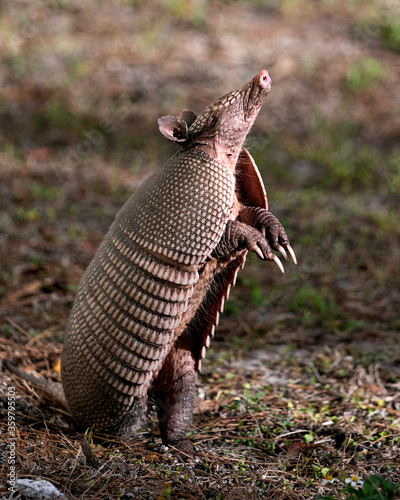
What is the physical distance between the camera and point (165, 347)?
11.2 feet

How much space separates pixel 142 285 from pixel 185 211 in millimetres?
451

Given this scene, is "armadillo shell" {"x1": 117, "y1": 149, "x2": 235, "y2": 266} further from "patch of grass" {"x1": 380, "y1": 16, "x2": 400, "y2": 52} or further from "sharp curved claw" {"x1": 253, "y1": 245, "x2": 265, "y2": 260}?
"patch of grass" {"x1": 380, "y1": 16, "x2": 400, "y2": 52}

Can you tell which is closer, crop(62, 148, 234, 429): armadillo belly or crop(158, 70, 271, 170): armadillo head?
crop(62, 148, 234, 429): armadillo belly

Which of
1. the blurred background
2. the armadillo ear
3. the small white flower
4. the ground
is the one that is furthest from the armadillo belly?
the small white flower

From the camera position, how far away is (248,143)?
3.88 m

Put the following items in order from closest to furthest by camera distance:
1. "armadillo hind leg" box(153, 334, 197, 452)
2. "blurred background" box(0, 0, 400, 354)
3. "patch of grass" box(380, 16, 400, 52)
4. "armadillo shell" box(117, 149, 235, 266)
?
"armadillo shell" box(117, 149, 235, 266)
"armadillo hind leg" box(153, 334, 197, 452)
"blurred background" box(0, 0, 400, 354)
"patch of grass" box(380, 16, 400, 52)

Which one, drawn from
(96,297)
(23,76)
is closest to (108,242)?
(96,297)

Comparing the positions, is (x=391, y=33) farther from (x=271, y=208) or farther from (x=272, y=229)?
(x=272, y=229)

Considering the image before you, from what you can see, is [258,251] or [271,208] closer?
[258,251]

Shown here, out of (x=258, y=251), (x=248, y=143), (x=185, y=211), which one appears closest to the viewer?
(x=185, y=211)

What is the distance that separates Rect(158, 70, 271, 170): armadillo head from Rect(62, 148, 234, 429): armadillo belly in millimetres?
132

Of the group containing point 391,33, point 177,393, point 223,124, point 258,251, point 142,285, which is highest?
point 391,33

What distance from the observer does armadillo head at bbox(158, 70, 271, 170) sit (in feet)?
11.2

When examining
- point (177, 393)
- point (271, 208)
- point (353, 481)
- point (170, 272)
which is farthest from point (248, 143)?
point (271, 208)
